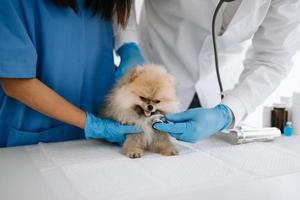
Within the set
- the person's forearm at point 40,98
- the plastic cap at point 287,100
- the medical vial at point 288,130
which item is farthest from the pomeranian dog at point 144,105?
the plastic cap at point 287,100

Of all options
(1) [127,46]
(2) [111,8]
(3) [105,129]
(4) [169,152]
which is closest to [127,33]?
(1) [127,46]

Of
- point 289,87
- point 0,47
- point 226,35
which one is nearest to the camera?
point 0,47

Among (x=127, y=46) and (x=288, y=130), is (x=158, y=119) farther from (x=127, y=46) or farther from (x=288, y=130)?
(x=288, y=130)

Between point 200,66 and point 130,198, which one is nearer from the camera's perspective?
point 130,198

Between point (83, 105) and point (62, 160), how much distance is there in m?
0.33

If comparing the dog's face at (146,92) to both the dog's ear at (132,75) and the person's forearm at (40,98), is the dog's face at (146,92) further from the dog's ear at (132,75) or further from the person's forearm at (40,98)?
the person's forearm at (40,98)

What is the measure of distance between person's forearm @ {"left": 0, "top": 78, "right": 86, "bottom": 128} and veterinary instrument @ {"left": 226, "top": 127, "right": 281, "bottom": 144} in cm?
56

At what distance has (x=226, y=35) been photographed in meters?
1.31

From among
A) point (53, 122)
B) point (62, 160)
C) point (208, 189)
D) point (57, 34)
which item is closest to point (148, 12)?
point (57, 34)

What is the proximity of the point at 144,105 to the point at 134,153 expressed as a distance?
0.16m

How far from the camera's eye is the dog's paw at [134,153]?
1.02 m

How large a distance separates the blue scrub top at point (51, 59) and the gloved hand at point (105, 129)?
0.59ft

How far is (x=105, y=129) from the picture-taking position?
1.09m

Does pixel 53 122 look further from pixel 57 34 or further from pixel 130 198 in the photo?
pixel 130 198
